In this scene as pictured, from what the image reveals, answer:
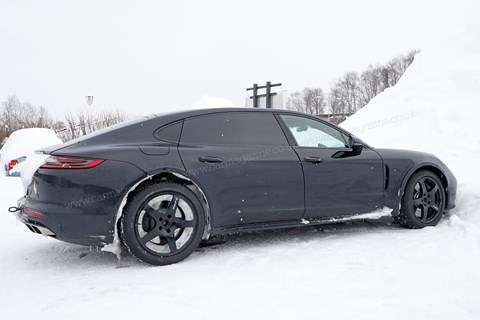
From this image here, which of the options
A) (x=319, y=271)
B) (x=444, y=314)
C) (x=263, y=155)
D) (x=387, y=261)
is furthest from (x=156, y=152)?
(x=444, y=314)

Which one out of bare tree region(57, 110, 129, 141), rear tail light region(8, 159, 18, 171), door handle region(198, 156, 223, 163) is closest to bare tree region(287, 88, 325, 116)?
bare tree region(57, 110, 129, 141)

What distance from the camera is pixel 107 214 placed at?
117 inches

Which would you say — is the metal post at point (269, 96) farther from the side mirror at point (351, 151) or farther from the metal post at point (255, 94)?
the side mirror at point (351, 151)

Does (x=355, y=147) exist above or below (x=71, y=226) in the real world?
above

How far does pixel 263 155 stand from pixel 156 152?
97 centimetres

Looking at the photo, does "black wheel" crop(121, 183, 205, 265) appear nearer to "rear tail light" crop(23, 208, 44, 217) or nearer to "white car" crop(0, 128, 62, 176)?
"rear tail light" crop(23, 208, 44, 217)

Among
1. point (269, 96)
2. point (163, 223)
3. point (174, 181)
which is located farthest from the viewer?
point (269, 96)

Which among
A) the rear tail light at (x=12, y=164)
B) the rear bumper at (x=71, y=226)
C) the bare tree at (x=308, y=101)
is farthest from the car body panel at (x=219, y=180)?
the bare tree at (x=308, y=101)

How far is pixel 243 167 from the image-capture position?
11.2 feet

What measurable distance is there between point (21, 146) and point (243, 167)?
9.72 metres

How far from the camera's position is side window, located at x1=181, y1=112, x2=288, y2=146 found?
3.43 meters

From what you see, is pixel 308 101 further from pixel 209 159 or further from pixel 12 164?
pixel 209 159

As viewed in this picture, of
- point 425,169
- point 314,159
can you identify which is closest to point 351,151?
point 314,159

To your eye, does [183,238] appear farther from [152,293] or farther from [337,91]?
[337,91]
